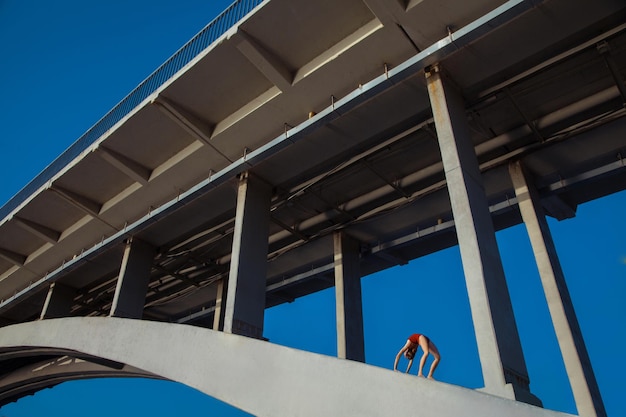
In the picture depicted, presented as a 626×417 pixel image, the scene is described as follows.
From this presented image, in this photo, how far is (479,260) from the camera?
24.5 ft

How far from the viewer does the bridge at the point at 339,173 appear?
340 inches

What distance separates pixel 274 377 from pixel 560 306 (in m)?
6.09

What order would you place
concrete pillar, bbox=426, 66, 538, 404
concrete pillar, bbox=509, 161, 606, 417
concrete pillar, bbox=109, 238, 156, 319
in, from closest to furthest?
concrete pillar, bbox=426, 66, 538, 404 < concrete pillar, bbox=509, 161, 606, 417 < concrete pillar, bbox=109, 238, 156, 319

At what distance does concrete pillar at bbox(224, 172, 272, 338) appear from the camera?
35.2 feet

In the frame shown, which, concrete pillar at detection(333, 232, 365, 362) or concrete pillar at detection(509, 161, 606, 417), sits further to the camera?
concrete pillar at detection(333, 232, 365, 362)

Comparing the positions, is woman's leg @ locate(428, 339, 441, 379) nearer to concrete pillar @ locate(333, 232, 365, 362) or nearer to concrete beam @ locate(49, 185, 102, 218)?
concrete pillar @ locate(333, 232, 365, 362)

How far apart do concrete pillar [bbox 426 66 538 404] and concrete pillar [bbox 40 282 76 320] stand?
52.9 ft

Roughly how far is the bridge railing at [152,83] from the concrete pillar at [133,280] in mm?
3467

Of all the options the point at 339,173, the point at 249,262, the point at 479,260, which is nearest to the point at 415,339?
the point at 479,260

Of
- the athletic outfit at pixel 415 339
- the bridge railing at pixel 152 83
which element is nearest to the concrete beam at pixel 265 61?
the bridge railing at pixel 152 83

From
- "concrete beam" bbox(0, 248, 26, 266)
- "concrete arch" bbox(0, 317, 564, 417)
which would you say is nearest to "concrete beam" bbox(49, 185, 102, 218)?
"concrete arch" bbox(0, 317, 564, 417)

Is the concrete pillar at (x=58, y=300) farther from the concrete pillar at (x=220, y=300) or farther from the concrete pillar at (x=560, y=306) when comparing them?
the concrete pillar at (x=560, y=306)

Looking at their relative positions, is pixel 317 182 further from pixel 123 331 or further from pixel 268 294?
pixel 268 294

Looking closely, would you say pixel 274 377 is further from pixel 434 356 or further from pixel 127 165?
pixel 127 165
